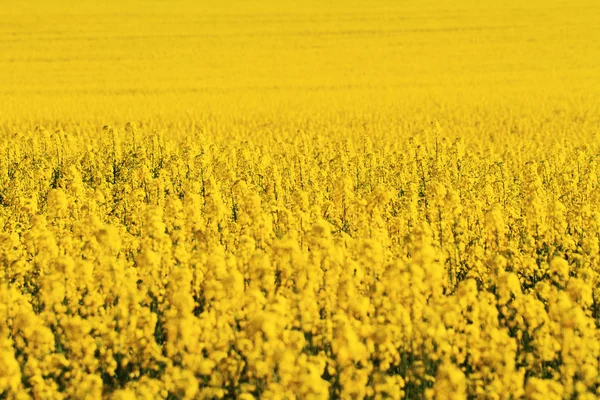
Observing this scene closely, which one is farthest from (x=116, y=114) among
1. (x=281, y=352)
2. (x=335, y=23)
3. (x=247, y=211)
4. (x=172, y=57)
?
(x=335, y=23)

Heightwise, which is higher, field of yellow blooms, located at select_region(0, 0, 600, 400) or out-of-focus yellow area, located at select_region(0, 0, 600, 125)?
out-of-focus yellow area, located at select_region(0, 0, 600, 125)

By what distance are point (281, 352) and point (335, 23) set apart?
38.7 meters

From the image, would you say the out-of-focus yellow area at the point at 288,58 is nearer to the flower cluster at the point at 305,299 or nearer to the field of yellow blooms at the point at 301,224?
the field of yellow blooms at the point at 301,224

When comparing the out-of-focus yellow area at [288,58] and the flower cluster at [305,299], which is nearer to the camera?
the flower cluster at [305,299]

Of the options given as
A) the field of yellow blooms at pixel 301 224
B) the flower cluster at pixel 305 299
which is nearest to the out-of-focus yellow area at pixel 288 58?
the field of yellow blooms at pixel 301 224

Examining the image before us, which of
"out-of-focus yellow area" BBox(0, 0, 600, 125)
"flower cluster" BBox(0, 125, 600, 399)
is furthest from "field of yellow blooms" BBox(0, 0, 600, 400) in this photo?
"out-of-focus yellow area" BBox(0, 0, 600, 125)

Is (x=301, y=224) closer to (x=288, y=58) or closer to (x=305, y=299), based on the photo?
(x=305, y=299)

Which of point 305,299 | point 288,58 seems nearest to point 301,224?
point 305,299

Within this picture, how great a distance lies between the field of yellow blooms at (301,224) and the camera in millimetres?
4488

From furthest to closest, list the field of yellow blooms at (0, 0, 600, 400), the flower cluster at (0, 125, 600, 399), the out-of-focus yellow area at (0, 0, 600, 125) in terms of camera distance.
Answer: the out-of-focus yellow area at (0, 0, 600, 125) → the field of yellow blooms at (0, 0, 600, 400) → the flower cluster at (0, 125, 600, 399)

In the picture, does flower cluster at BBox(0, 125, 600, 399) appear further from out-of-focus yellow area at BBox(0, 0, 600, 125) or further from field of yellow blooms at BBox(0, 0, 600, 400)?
out-of-focus yellow area at BBox(0, 0, 600, 125)

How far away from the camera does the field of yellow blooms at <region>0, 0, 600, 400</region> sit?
449cm

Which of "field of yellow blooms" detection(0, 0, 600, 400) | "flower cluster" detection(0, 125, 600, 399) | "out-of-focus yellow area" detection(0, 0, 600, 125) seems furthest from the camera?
"out-of-focus yellow area" detection(0, 0, 600, 125)

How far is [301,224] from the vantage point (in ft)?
25.2
